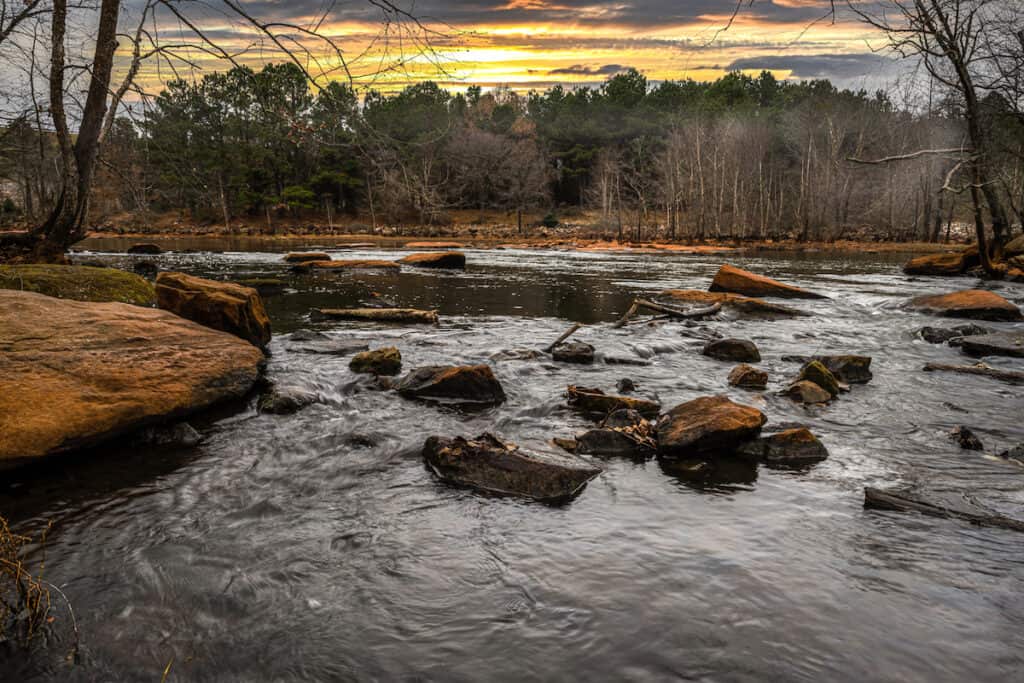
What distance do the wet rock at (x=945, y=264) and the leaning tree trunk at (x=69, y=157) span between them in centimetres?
2534

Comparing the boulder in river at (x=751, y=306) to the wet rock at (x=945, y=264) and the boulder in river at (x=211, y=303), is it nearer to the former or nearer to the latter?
the boulder in river at (x=211, y=303)

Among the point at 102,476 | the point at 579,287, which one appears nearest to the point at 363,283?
the point at 579,287

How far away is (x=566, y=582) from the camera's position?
136 inches

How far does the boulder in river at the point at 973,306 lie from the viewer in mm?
12531

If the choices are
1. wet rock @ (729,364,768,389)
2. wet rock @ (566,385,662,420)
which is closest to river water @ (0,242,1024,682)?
wet rock @ (566,385,662,420)

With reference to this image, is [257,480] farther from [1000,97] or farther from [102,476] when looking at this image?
[1000,97]

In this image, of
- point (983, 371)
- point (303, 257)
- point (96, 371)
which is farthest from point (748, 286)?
point (303, 257)

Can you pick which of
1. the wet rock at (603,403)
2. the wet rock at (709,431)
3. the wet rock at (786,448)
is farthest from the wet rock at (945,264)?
the wet rock at (709,431)

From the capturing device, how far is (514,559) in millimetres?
3666

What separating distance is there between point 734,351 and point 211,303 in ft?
24.0

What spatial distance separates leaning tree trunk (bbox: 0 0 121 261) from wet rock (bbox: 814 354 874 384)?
1026 centimetres

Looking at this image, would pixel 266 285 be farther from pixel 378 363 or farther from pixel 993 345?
pixel 993 345

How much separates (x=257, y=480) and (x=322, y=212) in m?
65.8

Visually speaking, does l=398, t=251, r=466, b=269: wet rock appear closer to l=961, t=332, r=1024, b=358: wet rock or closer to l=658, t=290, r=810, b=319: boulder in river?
l=658, t=290, r=810, b=319: boulder in river
